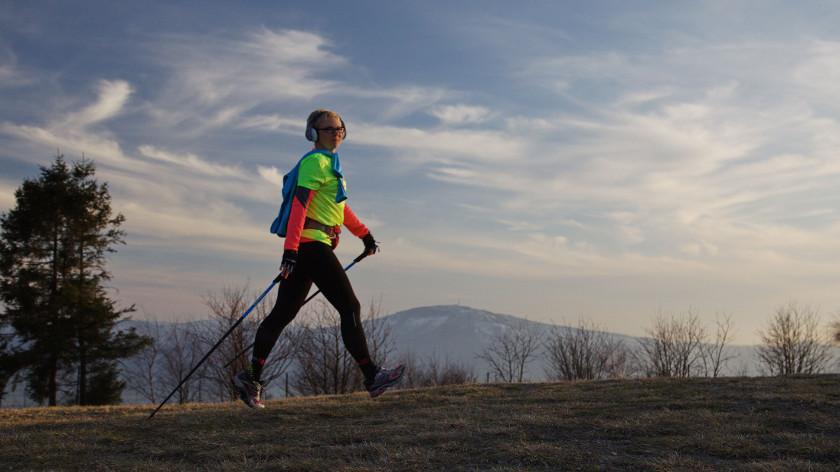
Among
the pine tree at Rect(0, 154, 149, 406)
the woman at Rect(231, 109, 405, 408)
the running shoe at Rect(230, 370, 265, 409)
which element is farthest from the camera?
the pine tree at Rect(0, 154, 149, 406)

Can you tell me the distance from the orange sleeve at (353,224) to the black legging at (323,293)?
0.68 m

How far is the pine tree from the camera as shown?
87.4 ft

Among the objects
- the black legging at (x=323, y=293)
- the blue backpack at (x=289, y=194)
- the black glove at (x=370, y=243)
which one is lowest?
the black legging at (x=323, y=293)

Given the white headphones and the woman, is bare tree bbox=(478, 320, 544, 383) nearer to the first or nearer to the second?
the woman

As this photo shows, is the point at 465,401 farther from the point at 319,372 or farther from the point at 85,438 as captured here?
the point at 319,372

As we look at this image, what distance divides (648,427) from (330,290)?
9.54 ft

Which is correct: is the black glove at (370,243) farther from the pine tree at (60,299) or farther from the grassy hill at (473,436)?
the pine tree at (60,299)

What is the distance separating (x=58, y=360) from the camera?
1071 inches

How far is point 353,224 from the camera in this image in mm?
5543

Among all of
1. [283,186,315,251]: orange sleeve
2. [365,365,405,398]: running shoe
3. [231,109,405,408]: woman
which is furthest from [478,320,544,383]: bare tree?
[283,186,315,251]: orange sleeve

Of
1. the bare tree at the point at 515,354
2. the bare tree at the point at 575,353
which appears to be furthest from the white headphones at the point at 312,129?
the bare tree at the point at 515,354

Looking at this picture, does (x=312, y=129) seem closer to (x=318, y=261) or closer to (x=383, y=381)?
(x=318, y=261)

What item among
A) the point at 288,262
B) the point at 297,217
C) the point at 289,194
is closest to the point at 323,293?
the point at 288,262

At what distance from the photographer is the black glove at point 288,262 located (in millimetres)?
4445
